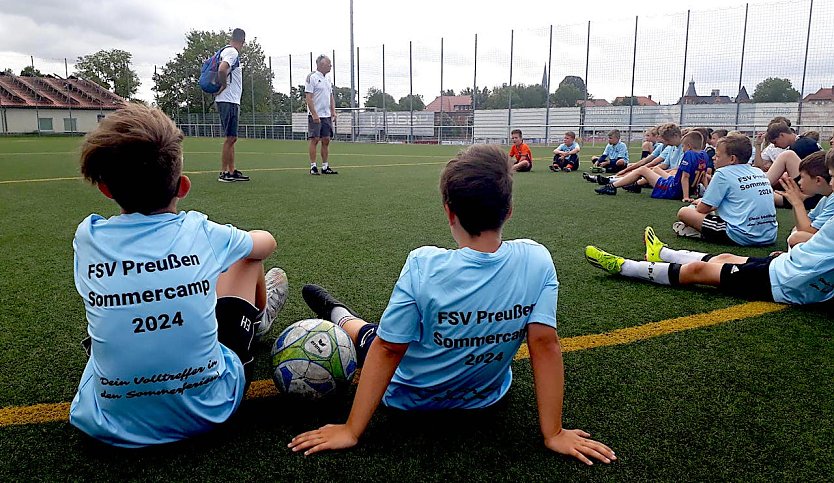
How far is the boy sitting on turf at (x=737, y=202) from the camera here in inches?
207

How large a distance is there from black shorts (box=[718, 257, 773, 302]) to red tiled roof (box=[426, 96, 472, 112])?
93.6ft

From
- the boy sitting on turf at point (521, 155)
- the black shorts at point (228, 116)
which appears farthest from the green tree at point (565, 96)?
the black shorts at point (228, 116)

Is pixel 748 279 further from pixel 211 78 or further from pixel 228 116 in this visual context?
pixel 211 78

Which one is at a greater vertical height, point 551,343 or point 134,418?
point 551,343

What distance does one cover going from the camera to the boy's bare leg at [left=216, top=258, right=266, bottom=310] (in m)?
2.29

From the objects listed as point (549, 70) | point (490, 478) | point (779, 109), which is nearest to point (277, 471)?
point (490, 478)

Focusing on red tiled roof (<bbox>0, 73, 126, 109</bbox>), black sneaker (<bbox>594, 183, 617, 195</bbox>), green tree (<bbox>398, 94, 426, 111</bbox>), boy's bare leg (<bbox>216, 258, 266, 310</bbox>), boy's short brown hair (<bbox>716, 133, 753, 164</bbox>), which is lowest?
black sneaker (<bbox>594, 183, 617, 195</bbox>)

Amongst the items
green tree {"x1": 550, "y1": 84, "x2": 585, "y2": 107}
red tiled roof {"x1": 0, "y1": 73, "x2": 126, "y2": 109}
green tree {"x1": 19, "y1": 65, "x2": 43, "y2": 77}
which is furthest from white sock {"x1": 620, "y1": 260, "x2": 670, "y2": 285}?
green tree {"x1": 19, "y1": 65, "x2": 43, "y2": 77}

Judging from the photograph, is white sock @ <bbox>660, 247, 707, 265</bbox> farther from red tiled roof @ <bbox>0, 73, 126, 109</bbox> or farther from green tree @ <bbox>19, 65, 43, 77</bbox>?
green tree @ <bbox>19, 65, 43, 77</bbox>

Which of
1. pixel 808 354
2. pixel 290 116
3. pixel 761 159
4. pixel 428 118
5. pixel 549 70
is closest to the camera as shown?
pixel 808 354

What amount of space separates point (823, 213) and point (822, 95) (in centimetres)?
2184

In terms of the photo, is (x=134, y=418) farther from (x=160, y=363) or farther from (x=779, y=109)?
(x=779, y=109)

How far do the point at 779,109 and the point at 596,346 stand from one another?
23.8 metres

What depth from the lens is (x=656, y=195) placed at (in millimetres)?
9008
